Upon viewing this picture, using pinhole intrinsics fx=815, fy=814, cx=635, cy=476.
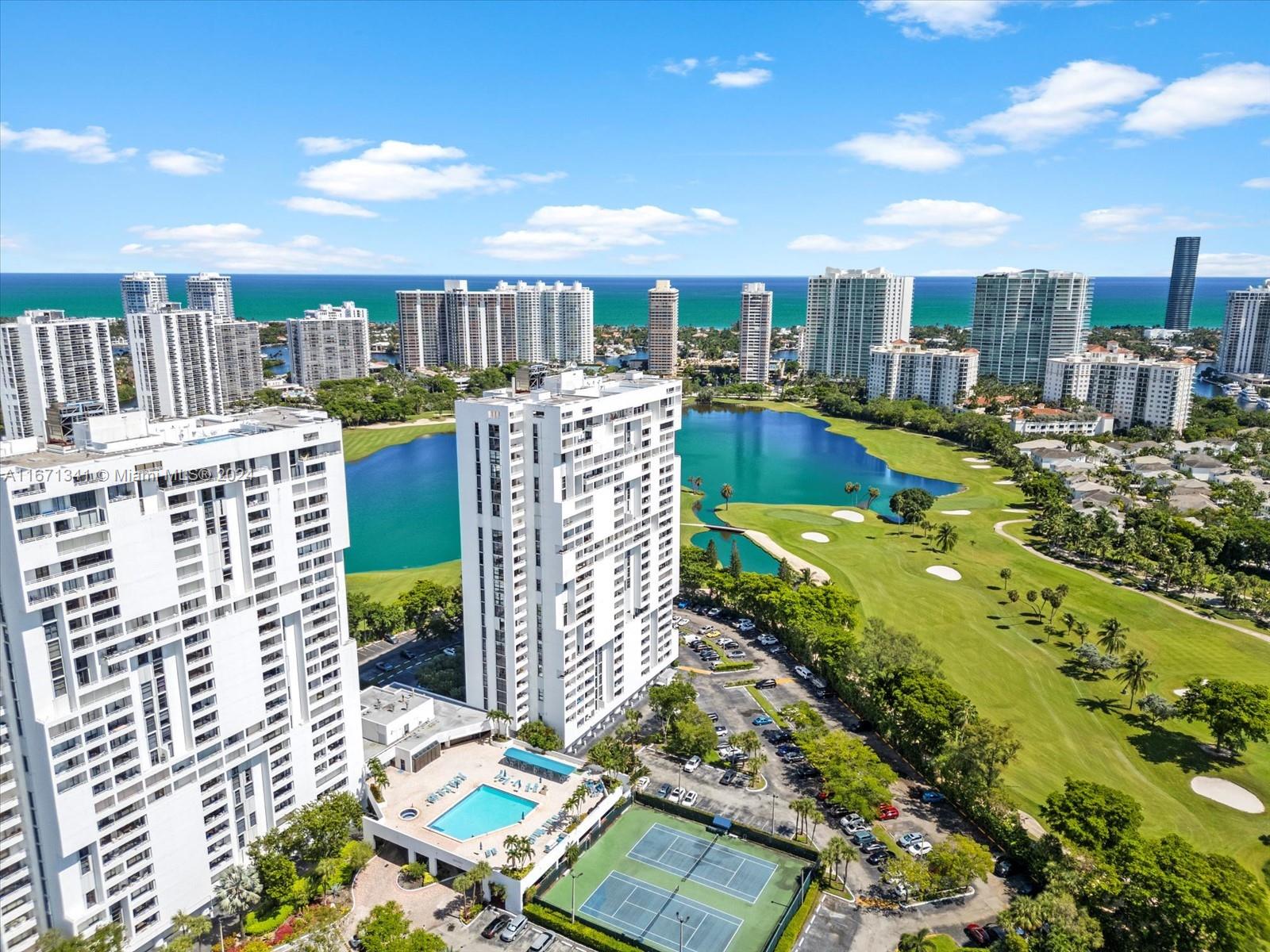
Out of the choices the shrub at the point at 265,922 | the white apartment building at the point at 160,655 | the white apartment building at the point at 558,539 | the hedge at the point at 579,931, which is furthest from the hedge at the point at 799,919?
the white apartment building at the point at 160,655

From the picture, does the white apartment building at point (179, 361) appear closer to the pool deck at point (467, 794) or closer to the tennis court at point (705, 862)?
the pool deck at point (467, 794)

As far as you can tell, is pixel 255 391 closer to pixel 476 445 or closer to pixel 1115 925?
pixel 476 445

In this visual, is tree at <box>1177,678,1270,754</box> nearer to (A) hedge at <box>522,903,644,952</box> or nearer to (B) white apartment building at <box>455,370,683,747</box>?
(B) white apartment building at <box>455,370,683,747</box>

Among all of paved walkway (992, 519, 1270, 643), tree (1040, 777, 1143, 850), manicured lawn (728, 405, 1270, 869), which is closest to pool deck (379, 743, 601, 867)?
tree (1040, 777, 1143, 850)

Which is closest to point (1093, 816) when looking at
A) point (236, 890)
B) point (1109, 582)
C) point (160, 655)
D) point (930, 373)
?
point (236, 890)

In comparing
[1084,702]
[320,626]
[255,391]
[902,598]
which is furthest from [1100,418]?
[255,391]

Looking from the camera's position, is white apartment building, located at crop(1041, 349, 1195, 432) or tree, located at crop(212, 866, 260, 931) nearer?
tree, located at crop(212, 866, 260, 931)
